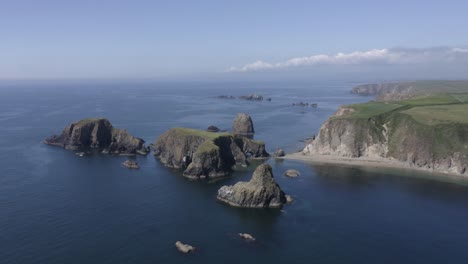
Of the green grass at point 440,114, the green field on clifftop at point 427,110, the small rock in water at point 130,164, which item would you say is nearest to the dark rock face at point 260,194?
the small rock in water at point 130,164

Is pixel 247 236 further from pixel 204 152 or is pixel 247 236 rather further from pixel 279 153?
pixel 279 153

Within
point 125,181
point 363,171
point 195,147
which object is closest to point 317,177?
point 363,171

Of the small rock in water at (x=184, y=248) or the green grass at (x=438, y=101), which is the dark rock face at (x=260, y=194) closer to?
the small rock in water at (x=184, y=248)

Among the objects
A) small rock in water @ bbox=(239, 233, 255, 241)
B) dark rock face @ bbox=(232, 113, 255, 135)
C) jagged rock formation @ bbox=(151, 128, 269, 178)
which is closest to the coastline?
jagged rock formation @ bbox=(151, 128, 269, 178)

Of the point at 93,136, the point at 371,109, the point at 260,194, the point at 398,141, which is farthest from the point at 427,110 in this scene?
the point at 93,136

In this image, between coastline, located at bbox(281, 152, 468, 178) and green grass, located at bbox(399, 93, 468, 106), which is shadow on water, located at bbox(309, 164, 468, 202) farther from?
green grass, located at bbox(399, 93, 468, 106)
